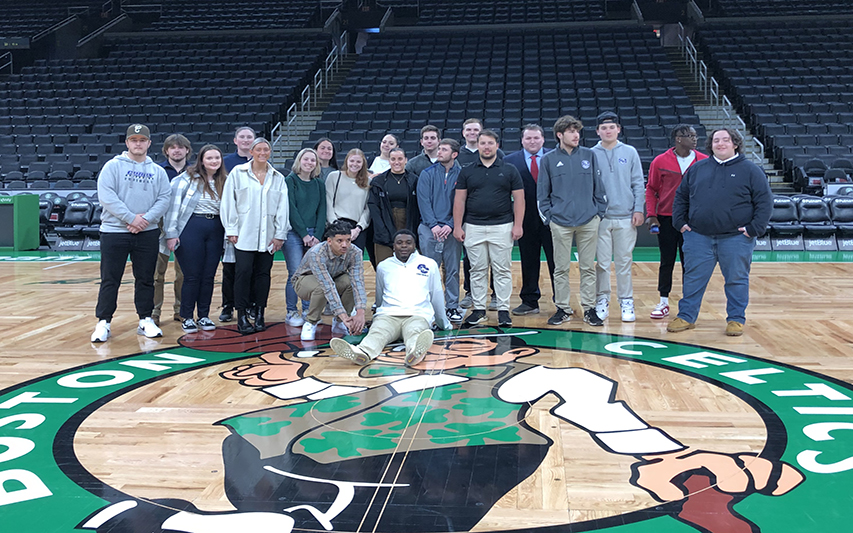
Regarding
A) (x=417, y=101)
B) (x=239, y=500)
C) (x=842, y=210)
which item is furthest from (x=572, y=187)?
(x=417, y=101)

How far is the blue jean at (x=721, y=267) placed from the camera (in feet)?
15.3

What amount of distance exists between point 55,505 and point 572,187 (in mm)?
3627

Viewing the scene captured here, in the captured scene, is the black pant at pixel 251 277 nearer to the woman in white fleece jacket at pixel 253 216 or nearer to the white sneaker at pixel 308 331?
the woman in white fleece jacket at pixel 253 216

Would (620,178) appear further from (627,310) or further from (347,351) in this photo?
(347,351)

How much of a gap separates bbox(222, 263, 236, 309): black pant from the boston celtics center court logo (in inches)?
36.5

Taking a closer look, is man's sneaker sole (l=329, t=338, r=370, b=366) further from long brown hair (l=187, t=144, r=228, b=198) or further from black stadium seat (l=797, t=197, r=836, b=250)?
black stadium seat (l=797, t=197, r=836, b=250)

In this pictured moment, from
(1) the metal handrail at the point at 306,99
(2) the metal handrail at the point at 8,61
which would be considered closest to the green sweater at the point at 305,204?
(1) the metal handrail at the point at 306,99

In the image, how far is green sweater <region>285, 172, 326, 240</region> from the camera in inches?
197

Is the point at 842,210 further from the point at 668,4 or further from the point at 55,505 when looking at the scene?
the point at 668,4

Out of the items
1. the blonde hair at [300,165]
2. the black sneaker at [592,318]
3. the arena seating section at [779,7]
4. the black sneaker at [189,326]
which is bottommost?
the black sneaker at [189,326]

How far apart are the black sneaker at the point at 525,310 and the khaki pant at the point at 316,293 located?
134cm

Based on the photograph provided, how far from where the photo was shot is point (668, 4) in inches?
750

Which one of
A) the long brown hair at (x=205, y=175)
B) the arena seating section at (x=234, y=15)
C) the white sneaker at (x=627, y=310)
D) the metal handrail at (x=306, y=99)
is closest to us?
the long brown hair at (x=205, y=175)

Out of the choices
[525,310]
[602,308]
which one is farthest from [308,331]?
[602,308]
